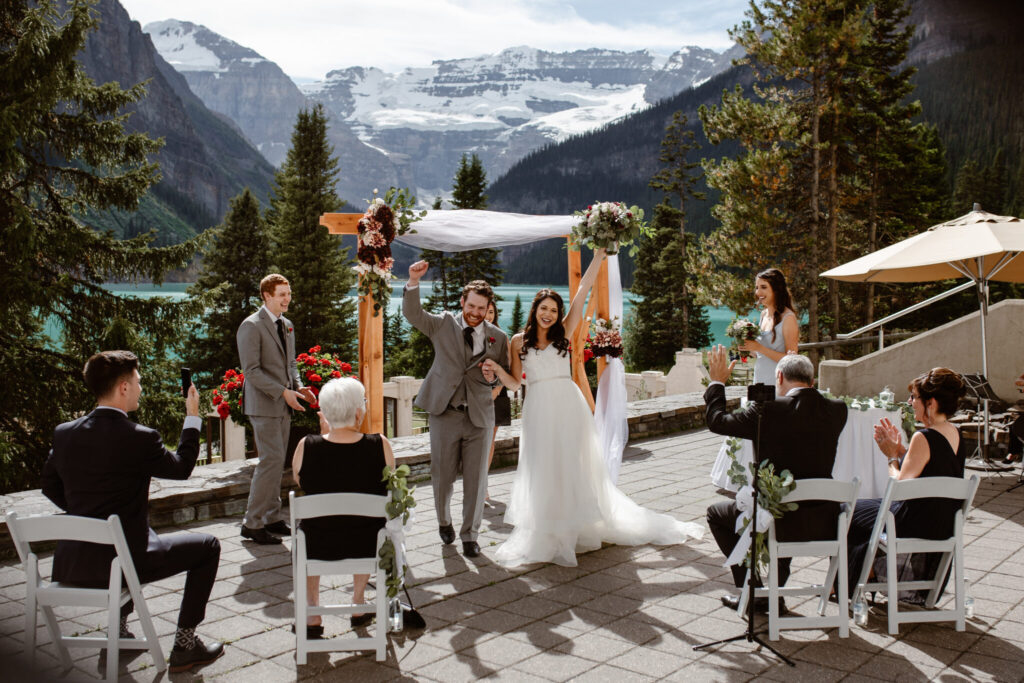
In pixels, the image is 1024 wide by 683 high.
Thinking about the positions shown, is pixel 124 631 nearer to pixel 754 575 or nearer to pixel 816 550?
pixel 754 575

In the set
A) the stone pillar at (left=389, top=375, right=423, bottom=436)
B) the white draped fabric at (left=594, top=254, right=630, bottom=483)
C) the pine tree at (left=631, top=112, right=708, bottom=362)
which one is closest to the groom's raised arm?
the white draped fabric at (left=594, top=254, right=630, bottom=483)

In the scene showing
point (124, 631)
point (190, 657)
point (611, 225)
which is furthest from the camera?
point (611, 225)

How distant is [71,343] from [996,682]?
1497 centimetres

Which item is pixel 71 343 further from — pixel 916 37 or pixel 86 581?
pixel 916 37

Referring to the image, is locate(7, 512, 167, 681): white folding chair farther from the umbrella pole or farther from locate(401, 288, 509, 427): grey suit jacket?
the umbrella pole

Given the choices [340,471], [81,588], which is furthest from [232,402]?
[81,588]

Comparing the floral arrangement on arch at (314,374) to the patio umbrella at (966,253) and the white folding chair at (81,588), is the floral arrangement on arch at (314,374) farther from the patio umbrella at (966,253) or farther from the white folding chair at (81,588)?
the patio umbrella at (966,253)

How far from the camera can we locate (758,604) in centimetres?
474

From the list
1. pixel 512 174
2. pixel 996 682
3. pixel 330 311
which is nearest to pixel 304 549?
pixel 996 682

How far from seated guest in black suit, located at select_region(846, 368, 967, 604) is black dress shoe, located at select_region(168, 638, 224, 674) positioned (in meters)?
3.43

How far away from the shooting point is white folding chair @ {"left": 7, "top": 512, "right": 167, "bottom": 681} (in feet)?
11.6

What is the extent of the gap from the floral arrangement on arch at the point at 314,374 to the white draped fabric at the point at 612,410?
8.21ft

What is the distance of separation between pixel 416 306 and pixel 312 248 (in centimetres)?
4030

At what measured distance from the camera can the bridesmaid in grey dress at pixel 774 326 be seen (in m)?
7.05
